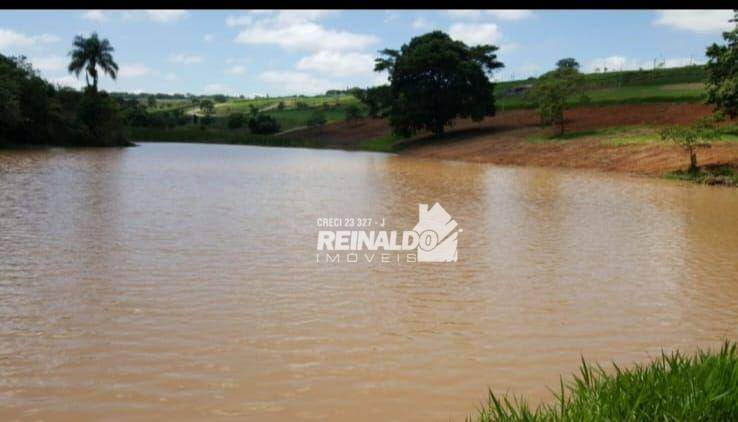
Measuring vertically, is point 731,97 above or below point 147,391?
above

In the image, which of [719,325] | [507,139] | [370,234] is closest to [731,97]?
[507,139]

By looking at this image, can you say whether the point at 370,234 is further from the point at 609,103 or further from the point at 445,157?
the point at 609,103

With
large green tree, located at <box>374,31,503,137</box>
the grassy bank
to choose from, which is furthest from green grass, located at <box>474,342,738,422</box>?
the grassy bank

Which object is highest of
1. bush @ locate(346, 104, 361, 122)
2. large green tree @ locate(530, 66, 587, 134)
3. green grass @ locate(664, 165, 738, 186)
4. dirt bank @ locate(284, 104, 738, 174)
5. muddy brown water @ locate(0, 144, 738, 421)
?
bush @ locate(346, 104, 361, 122)

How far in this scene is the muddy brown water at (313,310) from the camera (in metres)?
5.73

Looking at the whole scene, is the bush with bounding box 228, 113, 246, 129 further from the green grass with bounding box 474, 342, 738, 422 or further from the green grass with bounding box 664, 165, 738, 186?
the green grass with bounding box 474, 342, 738, 422

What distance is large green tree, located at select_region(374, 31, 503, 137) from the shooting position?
66.5 metres

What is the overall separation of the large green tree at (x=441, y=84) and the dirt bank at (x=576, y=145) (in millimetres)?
2554

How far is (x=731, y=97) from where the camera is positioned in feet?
113

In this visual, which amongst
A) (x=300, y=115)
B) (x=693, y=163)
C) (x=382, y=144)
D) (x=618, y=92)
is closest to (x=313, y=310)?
(x=693, y=163)

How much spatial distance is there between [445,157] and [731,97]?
85.7ft

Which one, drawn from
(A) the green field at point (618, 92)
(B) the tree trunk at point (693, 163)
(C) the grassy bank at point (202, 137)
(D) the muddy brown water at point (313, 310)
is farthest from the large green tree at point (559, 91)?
(C) the grassy bank at point (202, 137)

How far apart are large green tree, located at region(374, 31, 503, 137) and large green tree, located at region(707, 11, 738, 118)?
31.7 metres

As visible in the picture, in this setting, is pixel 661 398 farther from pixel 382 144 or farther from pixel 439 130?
pixel 382 144
